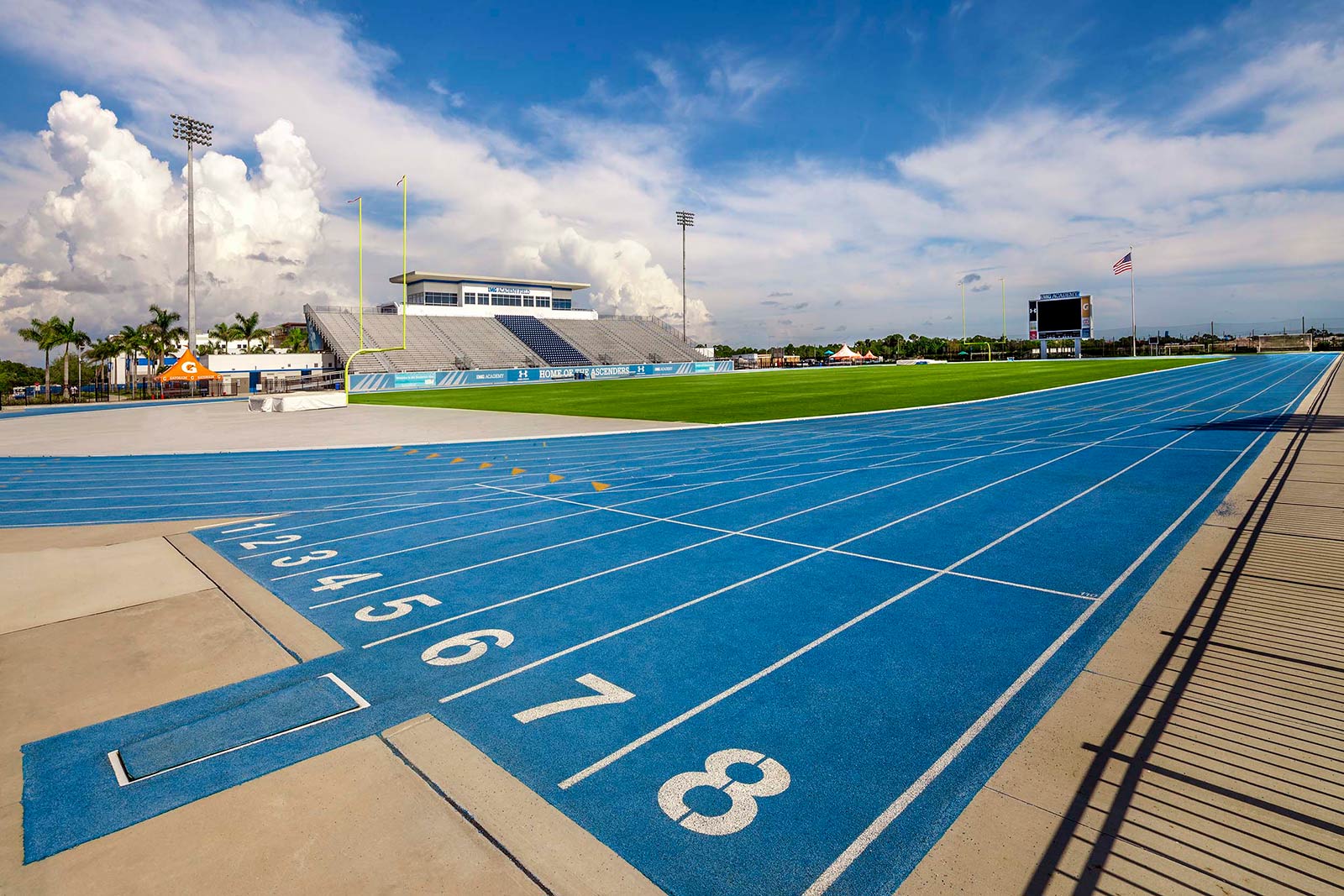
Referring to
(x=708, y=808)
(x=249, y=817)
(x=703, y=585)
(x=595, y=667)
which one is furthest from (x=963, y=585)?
(x=249, y=817)

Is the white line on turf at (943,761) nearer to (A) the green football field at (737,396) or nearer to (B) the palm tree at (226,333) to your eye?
(A) the green football field at (737,396)

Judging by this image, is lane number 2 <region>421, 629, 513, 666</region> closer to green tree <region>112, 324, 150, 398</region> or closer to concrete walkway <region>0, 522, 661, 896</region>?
concrete walkway <region>0, 522, 661, 896</region>

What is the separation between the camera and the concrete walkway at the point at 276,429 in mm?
20391

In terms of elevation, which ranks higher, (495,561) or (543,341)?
(543,341)

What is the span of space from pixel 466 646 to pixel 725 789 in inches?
113

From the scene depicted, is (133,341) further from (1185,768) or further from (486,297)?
(1185,768)

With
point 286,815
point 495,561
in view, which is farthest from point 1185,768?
point 495,561

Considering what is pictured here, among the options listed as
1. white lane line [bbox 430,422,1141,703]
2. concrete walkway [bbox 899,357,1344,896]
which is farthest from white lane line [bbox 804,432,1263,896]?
white lane line [bbox 430,422,1141,703]

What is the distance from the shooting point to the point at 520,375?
208 ft

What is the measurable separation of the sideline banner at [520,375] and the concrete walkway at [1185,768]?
53914mm

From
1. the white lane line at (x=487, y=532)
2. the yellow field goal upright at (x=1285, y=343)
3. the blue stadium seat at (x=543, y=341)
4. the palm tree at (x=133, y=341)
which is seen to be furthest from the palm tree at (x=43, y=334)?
the yellow field goal upright at (x=1285, y=343)

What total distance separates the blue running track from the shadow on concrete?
1.83 feet

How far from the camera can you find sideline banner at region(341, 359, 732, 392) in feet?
173

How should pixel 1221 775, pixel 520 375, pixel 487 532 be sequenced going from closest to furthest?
pixel 1221 775, pixel 487 532, pixel 520 375
